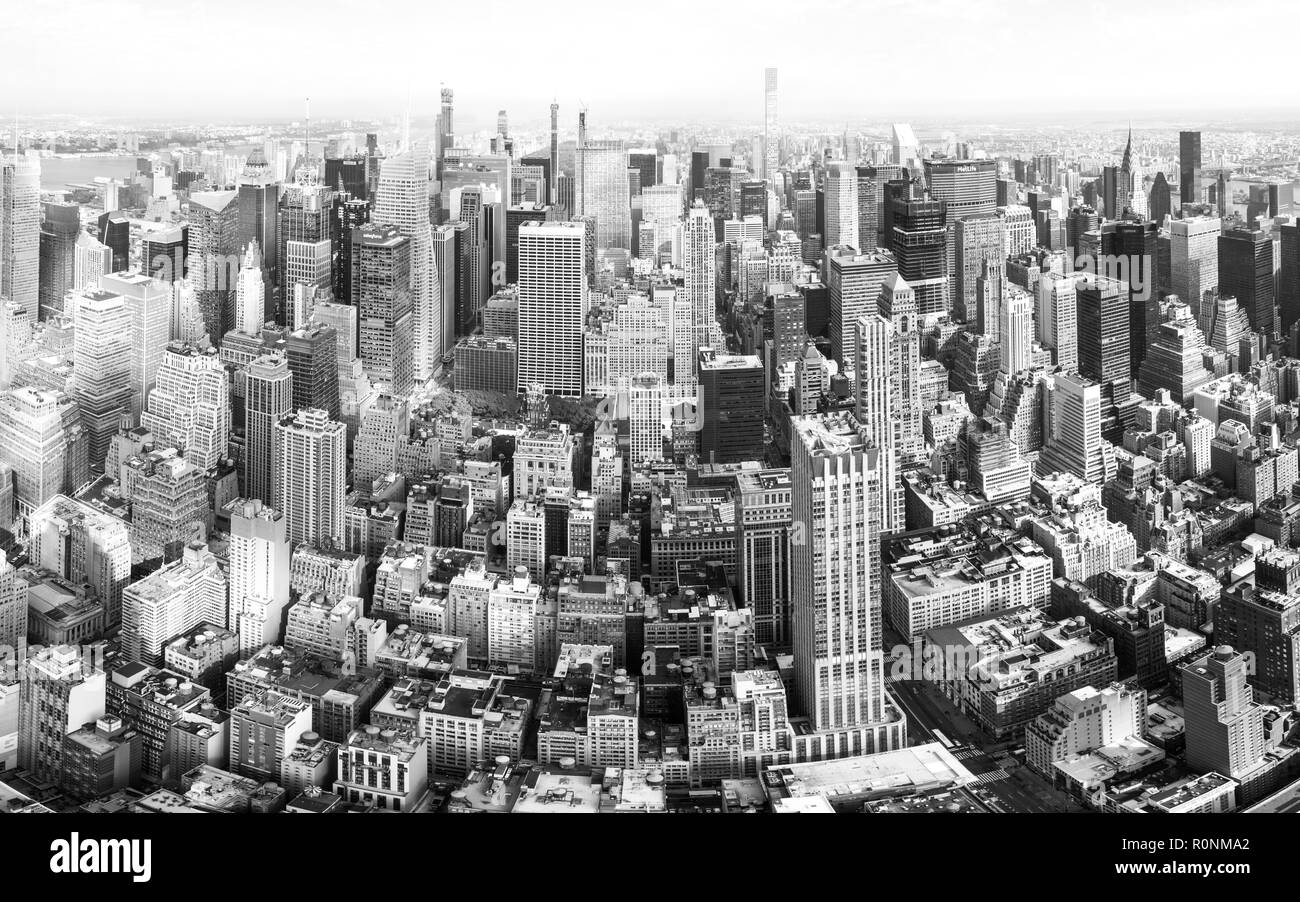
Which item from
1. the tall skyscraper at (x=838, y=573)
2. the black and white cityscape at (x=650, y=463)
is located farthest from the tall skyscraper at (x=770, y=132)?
the tall skyscraper at (x=838, y=573)

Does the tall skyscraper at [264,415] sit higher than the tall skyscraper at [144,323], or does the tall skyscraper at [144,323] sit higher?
the tall skyscraper at [144,323]

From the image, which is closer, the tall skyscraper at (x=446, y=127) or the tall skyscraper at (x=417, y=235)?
the tall skyscraper at (x=446, y=127)

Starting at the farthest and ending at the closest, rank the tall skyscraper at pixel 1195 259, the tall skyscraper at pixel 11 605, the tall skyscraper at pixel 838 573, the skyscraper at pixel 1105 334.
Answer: the skyscraper at pixel 1105 334 → the tall skyscraper at pixel 1195 259 → the tall skyscraper at pixel 11 605 → the tall skyscraper at pixel 838 573

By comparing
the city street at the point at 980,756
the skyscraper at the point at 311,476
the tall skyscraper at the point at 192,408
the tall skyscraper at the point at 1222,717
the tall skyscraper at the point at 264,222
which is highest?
the tall skyscraper at the point at 264,222

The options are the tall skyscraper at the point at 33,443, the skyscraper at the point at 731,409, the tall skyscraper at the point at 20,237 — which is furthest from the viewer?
the skyscraper at the point at 731,409

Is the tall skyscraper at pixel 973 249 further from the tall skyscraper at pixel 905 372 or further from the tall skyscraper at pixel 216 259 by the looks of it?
the tall skyscraper at pixel 216 259

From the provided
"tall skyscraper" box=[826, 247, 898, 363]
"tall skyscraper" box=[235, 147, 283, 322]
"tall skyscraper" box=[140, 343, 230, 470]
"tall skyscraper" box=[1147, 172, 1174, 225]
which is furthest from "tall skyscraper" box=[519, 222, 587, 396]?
"tall skyscraper" box=[1147, 172, 1174, 225]
